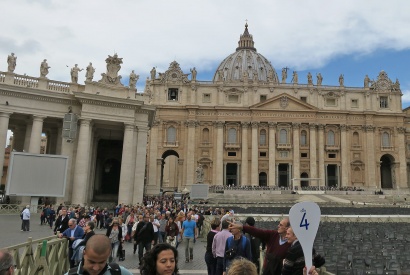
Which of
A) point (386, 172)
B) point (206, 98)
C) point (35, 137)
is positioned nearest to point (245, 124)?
point (206, 98)

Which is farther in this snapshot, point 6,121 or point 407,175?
point 407,175

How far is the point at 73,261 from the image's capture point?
26.0 ft

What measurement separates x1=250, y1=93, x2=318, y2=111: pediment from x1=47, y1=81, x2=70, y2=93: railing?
139 feet

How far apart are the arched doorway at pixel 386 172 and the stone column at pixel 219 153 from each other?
3203 centimetres

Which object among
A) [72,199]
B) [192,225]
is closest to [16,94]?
[72,199]

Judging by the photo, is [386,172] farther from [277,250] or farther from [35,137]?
[277,250]

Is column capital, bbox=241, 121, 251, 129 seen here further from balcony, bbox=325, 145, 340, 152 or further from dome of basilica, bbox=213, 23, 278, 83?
dome of basilica, bbox=213, 23, 278, 83

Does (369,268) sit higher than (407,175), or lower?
lower

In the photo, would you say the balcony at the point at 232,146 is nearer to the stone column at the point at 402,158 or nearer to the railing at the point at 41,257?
the stone column at the point at 402,158

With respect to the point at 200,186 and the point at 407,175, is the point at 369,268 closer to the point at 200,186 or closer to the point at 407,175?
the point at 200,186

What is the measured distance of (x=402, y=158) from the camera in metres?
69.1

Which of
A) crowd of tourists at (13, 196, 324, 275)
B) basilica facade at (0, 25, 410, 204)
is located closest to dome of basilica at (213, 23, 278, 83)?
basilica facade at (0, 25, 410, 204)

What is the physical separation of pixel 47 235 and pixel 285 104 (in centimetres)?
5634

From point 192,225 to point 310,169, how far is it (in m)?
57.5
